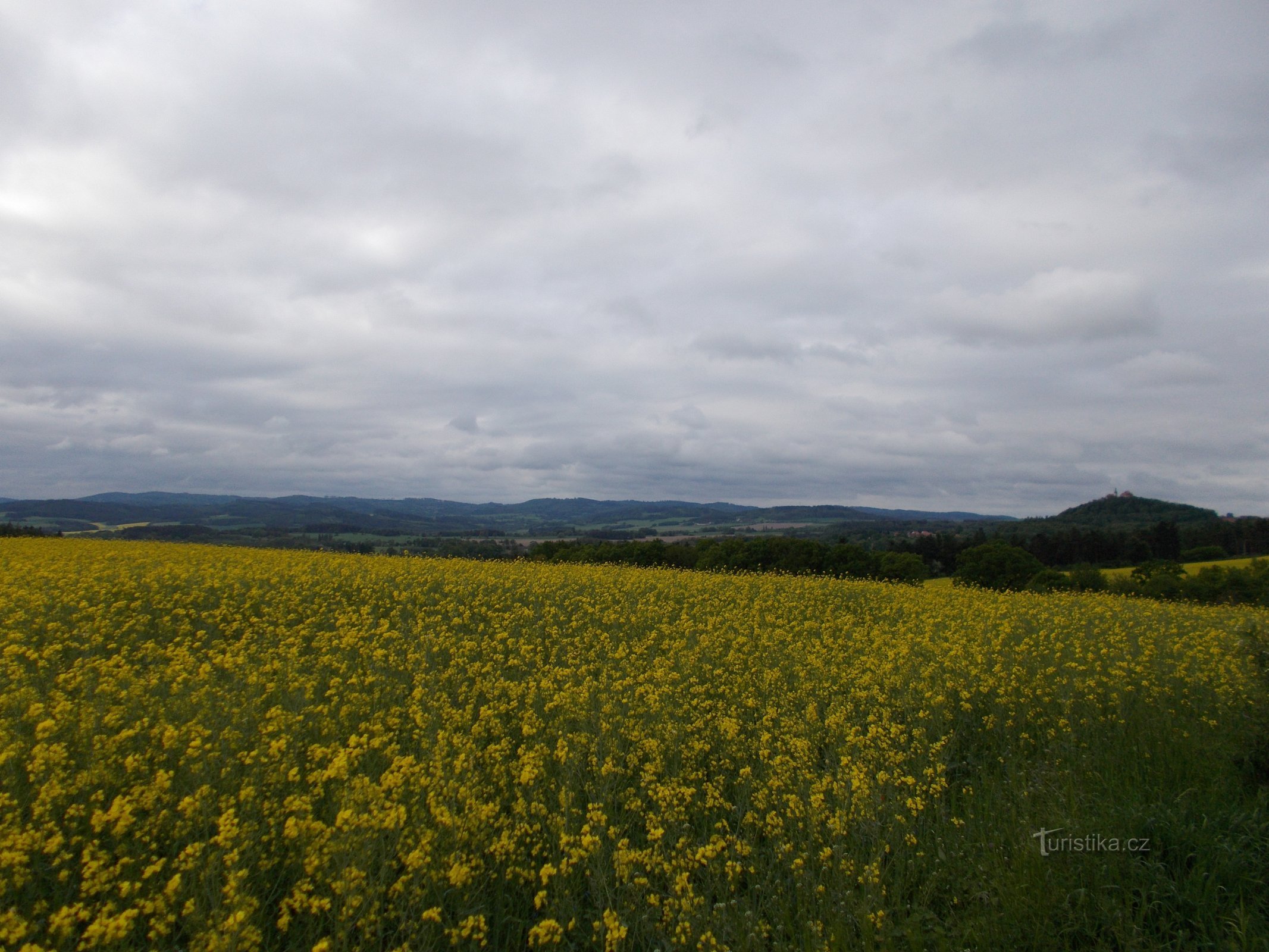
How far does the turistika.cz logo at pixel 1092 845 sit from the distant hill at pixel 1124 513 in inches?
2673

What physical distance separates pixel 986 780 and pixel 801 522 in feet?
310

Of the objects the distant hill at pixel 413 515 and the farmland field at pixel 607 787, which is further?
the distant hill at pixel 413 515

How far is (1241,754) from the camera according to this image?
600 cm

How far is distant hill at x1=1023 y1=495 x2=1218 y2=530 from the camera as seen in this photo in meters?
64.4

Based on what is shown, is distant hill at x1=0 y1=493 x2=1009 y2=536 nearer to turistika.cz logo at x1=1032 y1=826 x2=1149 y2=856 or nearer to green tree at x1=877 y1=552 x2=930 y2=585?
green tree at x1=877 y1=552 x2=930 y2=585

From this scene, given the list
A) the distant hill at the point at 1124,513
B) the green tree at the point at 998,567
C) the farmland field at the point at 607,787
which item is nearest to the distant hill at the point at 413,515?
the distant hill at the point at 1124,513

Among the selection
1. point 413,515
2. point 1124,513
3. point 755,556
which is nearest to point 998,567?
point 755,556

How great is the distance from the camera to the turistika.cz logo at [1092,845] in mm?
5023

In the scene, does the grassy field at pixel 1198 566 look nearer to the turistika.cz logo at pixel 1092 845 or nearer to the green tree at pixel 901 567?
the green tree at pixel 901 567

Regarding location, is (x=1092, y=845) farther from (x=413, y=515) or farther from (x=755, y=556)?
(x=413, y=515)

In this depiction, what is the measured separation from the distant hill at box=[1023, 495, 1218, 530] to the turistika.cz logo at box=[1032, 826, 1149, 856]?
6788 cm

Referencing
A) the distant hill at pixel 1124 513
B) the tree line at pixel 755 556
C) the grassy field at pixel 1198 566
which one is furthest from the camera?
the distant hill at pixel 1124 513

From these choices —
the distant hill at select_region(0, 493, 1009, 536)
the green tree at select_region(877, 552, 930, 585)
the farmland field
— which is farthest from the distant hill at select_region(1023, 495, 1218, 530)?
the farmland field

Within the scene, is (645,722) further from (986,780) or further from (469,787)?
(986,780)
